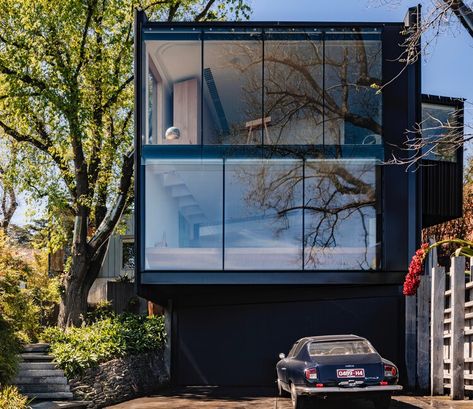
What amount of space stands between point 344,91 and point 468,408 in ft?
29.9

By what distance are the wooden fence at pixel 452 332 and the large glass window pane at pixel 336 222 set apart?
237 cm

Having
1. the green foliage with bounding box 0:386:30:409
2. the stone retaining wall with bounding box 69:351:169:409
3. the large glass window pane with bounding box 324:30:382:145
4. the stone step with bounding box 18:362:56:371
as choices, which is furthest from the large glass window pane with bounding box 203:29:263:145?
the green foliage with bounding box 0:386:30:409

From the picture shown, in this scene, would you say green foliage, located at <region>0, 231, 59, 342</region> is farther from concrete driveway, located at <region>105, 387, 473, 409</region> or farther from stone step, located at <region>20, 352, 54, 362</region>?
concrete driveway, located at <region>105, 387, 473, 409</region>

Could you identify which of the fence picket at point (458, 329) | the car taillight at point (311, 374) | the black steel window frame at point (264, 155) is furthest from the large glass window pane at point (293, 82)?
the car taillight at point (311, 374)

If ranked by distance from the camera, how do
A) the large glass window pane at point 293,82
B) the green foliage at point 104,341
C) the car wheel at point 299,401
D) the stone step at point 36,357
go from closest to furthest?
the car wheel at point 299,401
the green foliage at point 104,341
the stone step at point 36,357
the large glass window pane at point 293,82

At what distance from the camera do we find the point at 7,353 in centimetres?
1606

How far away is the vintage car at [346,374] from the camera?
44.7 ft

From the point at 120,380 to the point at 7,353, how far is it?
A: 3.75 metres

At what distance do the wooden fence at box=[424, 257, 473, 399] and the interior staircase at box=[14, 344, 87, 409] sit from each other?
7.58 m

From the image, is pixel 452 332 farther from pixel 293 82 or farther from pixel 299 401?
pixel 293 82

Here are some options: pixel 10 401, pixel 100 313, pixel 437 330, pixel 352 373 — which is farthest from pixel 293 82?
pixel 100 313

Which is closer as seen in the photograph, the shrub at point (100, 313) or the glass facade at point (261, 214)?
the glass facade at point (261, 214)

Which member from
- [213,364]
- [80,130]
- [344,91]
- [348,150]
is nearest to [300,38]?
[344,91]

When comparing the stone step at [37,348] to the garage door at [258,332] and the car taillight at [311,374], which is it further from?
the car taillight at [311,374]
